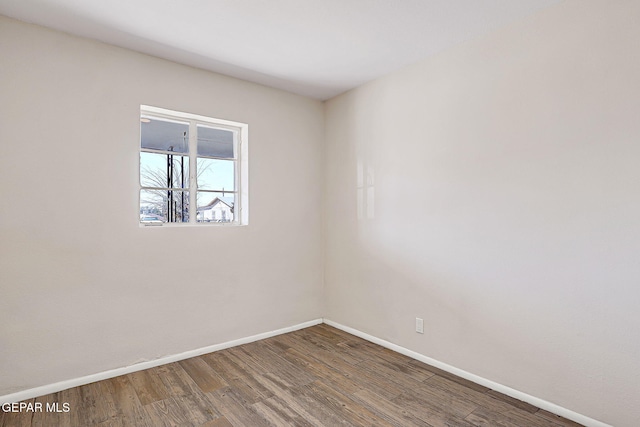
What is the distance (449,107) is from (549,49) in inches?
28.8

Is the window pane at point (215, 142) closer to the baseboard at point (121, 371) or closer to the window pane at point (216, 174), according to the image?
the window pane at point (216, 174)

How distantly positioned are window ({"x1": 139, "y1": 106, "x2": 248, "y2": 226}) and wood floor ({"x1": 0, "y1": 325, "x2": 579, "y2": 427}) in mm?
1285

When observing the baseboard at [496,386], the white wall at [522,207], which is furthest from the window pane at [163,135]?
the baseboard at [496,386]

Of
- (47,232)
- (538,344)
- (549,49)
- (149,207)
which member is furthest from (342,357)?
(549,49)

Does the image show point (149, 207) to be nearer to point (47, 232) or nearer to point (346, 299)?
point (47, 232)

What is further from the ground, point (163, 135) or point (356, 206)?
point (163, 135)

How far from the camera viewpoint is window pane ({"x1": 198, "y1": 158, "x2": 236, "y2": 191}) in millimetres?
3215

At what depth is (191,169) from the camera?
3117 millimetres

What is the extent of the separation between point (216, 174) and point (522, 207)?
2606 mm

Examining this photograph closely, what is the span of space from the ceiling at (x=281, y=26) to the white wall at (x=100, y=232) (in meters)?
0.24

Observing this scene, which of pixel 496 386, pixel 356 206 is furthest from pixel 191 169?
pixel 496 386

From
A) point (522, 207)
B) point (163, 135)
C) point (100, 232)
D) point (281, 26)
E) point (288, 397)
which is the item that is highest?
point (281, 26)

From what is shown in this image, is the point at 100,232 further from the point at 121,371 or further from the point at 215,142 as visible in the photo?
the point at 215,142

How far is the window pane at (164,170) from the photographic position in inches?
114
